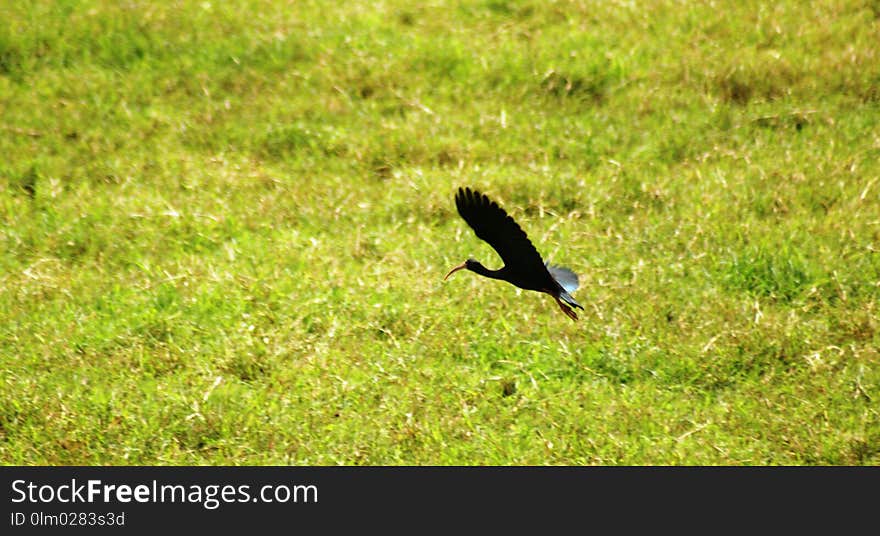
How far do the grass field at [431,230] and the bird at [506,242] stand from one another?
914 mm

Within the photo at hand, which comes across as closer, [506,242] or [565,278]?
[506,242]

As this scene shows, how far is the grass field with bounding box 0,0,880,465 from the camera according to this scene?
563cm

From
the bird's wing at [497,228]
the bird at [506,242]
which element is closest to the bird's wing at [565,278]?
the bird at [506,242]

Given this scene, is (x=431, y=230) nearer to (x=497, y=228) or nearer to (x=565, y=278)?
(x=565, y=278)

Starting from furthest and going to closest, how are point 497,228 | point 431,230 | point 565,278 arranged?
point 431,230
point 565,278
point 497,228

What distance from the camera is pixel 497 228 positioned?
454 cm

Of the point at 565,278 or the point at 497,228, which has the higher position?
the point at 497,228

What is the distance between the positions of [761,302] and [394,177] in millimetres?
2477

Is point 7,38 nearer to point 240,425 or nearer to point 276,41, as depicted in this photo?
point 276,41

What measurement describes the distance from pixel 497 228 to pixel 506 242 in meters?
0.11

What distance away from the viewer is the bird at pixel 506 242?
14.6ft

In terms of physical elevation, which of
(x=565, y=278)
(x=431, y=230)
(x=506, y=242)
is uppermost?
(x=506, y=242)

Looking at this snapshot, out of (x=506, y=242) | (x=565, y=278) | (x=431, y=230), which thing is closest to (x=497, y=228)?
(x=506, y=242)

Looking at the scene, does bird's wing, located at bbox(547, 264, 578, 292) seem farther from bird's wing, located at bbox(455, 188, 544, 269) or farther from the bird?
bird's wing, located at bbox(455, 188, 544, 269)
